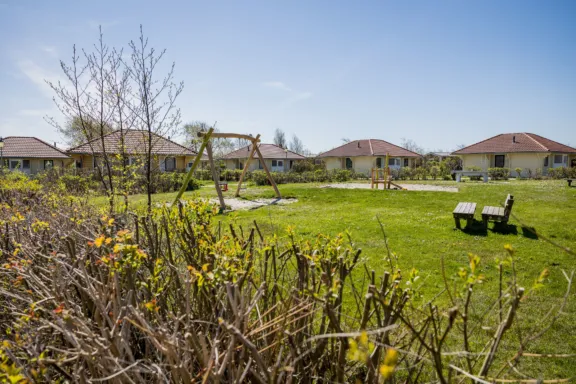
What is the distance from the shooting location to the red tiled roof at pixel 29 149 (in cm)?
3633

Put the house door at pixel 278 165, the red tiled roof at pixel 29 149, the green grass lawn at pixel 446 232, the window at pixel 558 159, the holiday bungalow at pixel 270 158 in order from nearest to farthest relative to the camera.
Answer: the green grass lawn at pixel 446 232 → the red tiled roof at pixel 29 149 → the window at pixel 558 159 → the holiday bungalow at pixel 270 158 → the house door at pixel 278 165

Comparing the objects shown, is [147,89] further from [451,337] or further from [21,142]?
[21,142]

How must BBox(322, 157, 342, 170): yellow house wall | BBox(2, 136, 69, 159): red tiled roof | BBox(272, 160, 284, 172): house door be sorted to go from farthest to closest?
1. BBox(272, 160, 284, 172): house door
2. BBox(322, 157, 342, 170): yellow house wall
3. BBox(2, 136, 69, 159): red tiled roof

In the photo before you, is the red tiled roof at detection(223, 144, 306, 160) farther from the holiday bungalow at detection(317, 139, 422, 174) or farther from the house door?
the holiday bungalow at detection(317, 139, 422, 174)

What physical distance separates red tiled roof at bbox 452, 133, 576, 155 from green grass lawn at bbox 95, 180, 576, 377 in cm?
2618

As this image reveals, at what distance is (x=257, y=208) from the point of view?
12648 mm

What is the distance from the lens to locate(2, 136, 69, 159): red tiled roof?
3633 centimetres

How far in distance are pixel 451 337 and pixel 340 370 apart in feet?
8.48

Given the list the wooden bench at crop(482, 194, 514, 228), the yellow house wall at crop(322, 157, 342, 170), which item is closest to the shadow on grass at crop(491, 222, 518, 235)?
the wooden bench at crop(482, 194, 514, 228)

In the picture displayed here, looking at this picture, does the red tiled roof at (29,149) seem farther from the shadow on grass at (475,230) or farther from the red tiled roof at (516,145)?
the red tiled roof at (516,145)

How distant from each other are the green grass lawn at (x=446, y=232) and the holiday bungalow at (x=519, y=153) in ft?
84.6

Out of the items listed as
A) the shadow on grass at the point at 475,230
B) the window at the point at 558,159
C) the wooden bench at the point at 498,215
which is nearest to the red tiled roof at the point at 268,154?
the window at the point at 558,159

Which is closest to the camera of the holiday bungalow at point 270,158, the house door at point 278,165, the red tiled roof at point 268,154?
the red tiled roof at point 268,154

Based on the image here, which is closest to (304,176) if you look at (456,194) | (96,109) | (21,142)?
(456,194)
